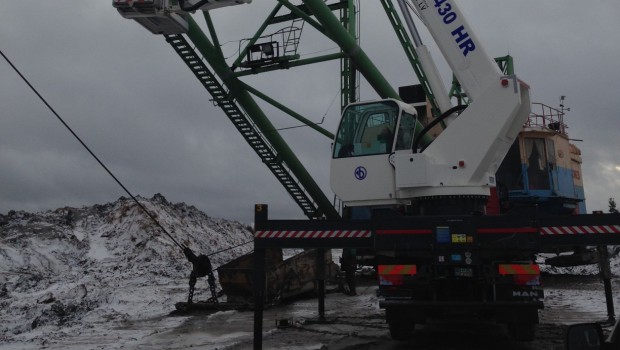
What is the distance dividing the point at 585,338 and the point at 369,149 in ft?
19.0

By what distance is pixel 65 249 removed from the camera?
84.1 ft

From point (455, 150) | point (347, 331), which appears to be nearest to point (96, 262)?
point (347, 331)

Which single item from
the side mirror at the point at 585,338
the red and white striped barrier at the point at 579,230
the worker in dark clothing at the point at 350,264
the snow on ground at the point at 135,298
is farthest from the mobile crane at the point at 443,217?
the worker in dark clothing at the point at 350,264

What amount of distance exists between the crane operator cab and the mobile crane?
16 mm

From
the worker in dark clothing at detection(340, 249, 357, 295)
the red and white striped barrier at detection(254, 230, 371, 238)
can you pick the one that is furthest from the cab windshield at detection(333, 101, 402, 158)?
the worker in dark clothing at detection(340, 249, 357, 295)

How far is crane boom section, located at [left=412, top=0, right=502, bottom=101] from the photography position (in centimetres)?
805

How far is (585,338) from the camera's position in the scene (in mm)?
2428

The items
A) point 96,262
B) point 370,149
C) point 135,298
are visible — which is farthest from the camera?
point 96,262

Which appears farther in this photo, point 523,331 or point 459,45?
point 459,45

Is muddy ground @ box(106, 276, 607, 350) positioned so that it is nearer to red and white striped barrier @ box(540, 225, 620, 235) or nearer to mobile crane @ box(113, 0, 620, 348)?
mobile crane @ box(113, 0, 620, 348)

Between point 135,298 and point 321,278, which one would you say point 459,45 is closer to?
point 321,278

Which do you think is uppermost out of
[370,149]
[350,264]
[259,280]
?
[370,149]

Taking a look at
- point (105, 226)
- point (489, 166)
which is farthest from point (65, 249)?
point (489, 166)

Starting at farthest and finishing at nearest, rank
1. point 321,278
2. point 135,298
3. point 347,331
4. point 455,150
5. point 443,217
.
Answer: point 135,298 → point 321,278 → point 347,331 → point 455,150 → point 443,217
